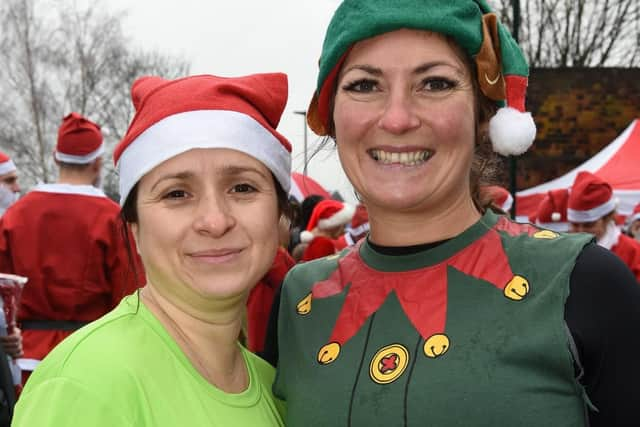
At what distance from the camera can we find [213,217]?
72.2 inches

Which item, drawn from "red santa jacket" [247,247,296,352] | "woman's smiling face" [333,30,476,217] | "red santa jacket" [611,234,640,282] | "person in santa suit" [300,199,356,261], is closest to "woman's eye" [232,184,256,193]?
"woman's smiling face" [333,30,476,217]

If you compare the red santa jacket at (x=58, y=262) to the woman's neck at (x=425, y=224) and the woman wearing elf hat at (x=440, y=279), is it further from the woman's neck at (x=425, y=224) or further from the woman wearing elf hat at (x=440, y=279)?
the woman's neck at (x=425, y=224)

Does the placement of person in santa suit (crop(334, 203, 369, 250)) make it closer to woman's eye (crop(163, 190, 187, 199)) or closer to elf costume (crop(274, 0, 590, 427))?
elf costume (crop(274, 0, 590, 427))

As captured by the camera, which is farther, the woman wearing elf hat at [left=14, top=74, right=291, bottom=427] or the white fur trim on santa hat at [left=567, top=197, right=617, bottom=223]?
the white fur trim on santa hat at [left=567, top=197, right=617, bottom=223]

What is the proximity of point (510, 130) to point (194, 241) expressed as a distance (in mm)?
917

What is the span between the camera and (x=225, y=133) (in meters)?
1.89

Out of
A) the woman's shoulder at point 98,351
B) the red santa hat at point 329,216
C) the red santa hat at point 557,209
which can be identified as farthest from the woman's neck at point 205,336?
the red santa hat at point 557,209

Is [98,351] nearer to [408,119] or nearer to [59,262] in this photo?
[408,119]

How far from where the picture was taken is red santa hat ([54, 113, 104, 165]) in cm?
510

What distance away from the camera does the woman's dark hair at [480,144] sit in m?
2.08

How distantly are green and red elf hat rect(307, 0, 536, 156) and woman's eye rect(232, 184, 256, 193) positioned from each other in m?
0.43

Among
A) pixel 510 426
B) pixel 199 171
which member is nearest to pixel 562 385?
pixel 510 426

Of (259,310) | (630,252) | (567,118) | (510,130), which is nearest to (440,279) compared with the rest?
(510,130)

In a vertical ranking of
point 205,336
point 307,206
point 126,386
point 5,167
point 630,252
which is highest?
point 126,386
